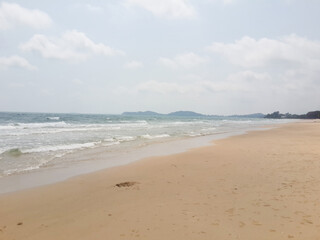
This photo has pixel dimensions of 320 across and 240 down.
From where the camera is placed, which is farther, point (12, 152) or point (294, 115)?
point (294, 115)

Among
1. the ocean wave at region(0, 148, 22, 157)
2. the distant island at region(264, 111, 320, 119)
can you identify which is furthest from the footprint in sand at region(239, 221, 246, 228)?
the distant island at region(264, 111, 320, 119)

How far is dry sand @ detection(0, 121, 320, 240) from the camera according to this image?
4199mm

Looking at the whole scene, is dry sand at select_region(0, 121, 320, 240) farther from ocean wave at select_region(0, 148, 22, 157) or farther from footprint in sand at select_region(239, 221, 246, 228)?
ocean wave at select_region(0, 148, 22, 157)

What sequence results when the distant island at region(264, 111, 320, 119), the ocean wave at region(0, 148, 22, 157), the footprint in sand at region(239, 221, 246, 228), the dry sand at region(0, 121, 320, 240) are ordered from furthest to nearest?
the distant island at region(264, 111, 320, 119), the ocean wave at region(0, 148, 22, 157), the footprint in sand at region(239, 221, 246, 228), the dry sand at region(0, 121, 320, 240)

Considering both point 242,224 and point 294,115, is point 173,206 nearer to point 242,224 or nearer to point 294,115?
point 242,224

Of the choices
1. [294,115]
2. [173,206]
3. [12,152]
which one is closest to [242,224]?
[173,206]

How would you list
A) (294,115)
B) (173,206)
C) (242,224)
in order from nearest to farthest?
(242,224), (173,206), (294,115)

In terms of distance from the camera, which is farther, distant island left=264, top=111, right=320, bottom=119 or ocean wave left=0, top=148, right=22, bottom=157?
distant island left=264, top=111, right=320, bottom=119

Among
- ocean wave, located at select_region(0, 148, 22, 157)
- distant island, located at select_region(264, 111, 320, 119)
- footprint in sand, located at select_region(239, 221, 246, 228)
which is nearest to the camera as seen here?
footprint in sand, located at select_region(239, 221, 246, 228)

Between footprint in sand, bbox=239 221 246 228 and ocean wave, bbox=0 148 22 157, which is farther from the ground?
ocean wave, bbox=0 148 22 157

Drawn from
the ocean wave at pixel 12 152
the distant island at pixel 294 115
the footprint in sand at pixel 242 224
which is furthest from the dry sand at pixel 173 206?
the distant island at pixel 294 115

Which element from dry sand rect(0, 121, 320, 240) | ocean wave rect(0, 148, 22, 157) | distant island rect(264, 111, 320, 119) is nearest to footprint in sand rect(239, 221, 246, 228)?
dry sand rect(0, 121, 320, 240)

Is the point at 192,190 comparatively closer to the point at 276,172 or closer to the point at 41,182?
the point at 276,172

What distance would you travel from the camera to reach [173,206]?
5277 millimetres
